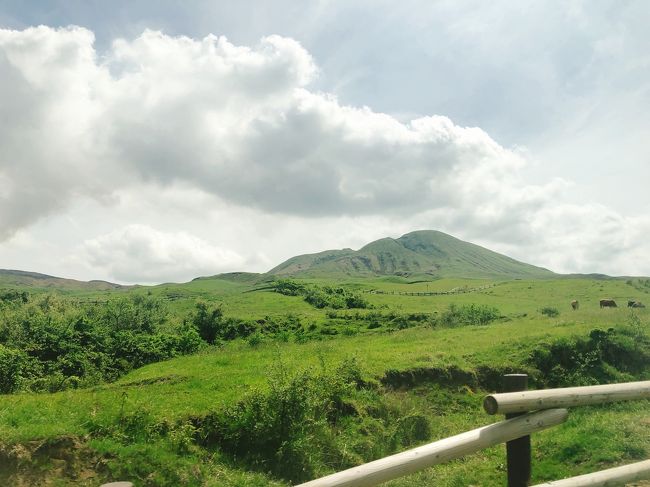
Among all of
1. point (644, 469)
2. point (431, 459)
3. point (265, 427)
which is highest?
point (431, 459)

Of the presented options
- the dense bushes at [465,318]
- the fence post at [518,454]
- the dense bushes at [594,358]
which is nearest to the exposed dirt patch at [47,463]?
the fence post at [518,454]

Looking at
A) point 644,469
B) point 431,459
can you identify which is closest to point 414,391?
point 644,469

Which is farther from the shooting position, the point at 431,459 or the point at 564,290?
the point at 564,290

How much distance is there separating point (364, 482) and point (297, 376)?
1048 centimetres

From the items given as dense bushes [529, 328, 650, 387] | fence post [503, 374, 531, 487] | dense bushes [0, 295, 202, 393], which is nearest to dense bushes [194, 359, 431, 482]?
dense bushes [529, 328, 650, 387]

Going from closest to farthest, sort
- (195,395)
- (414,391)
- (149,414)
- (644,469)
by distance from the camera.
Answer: (644,469) < (149,414) < (195,395) < (414,391)

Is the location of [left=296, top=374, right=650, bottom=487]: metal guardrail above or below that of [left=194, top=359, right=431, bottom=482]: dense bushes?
above

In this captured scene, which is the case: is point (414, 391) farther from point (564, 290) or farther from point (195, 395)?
point (564, 290)

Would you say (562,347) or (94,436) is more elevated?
(562,347)

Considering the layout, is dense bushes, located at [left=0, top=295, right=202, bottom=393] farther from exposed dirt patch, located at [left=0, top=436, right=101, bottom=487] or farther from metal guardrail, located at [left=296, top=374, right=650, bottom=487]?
metal guardrail, located at [left=296, top=374, right=650, bottom=487]

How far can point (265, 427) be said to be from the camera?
597 inches

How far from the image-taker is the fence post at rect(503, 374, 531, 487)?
22.6 feet

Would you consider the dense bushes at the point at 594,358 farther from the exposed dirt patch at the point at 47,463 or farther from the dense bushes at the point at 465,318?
the exposed dirt patch at the point at 47,463

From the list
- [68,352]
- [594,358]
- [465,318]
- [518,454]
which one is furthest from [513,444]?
[68,352]
